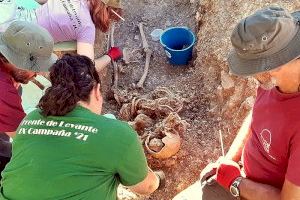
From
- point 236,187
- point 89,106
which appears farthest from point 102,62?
point 236,187

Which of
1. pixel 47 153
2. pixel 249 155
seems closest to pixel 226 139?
pixel 249 155

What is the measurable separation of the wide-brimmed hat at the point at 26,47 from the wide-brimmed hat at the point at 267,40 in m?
1.29

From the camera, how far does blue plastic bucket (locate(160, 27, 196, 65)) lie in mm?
4266

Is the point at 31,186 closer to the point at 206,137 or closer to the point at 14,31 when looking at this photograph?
the point at 14,31

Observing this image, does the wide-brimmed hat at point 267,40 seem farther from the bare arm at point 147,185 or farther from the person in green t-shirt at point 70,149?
the bare arm at point 147,185

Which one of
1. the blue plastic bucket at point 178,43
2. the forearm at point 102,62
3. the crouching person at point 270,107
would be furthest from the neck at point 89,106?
the blue plastic bucket at point 178,43

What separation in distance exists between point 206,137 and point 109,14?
3.92 ft

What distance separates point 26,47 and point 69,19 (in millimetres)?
737

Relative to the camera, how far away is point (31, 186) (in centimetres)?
210

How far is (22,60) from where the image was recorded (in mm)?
2824

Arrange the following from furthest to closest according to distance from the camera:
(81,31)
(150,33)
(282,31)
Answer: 1. (150,33)
2. (81,31)
3. (282,31)

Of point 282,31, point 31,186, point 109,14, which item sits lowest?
point 109,14

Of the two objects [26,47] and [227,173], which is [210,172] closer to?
[227,173]

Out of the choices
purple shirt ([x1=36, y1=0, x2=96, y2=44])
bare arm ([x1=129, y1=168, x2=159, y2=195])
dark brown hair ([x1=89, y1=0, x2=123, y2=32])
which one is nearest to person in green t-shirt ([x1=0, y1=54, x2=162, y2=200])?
bare arm ([x1=129, y1=168, x2=159, y2=195])
